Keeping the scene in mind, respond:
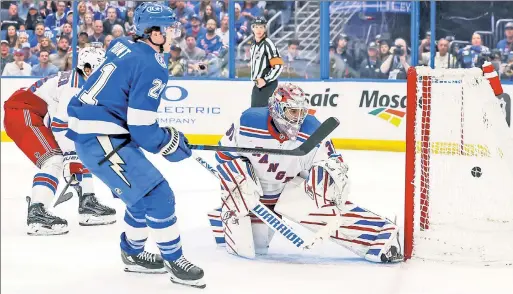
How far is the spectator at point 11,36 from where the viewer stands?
8.96 meters

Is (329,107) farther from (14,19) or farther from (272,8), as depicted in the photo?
(14,19)

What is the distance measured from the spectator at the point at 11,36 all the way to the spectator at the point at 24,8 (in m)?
0.13

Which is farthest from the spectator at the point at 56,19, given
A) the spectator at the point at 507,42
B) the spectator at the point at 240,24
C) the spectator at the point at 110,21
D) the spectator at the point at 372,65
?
the spectator at the point at 507,42

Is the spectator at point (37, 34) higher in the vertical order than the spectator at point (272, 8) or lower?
lower

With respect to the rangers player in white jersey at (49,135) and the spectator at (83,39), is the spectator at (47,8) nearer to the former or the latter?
the spectator at (83,39)

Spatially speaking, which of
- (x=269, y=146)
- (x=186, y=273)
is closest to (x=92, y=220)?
(x=269, y=146)

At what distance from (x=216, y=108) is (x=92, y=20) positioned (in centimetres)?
146

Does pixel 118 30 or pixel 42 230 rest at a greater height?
pixel 118 30

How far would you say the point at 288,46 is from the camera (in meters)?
8.60

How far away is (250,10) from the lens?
8617 millimetres

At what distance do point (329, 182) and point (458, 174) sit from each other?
105 centimetres

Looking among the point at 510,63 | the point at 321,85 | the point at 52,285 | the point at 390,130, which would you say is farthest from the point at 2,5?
the point at 52,285

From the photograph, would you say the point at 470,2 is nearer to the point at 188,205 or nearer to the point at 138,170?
the point at 188,205

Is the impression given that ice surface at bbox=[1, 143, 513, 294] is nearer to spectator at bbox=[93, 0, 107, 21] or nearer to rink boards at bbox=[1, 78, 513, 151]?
rink boards at bbox=[1, 78, 513, 151]
